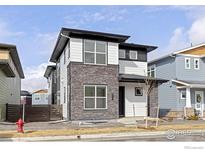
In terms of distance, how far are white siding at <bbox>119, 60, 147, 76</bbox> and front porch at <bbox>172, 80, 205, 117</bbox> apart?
4.81 m

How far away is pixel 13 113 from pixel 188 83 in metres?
16.1

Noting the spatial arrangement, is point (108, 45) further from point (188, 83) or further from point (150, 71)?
point (150, 71)

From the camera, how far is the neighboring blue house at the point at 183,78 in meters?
28.2

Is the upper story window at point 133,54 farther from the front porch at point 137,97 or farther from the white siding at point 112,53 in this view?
the white siding at point 112,53

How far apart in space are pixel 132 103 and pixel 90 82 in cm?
453

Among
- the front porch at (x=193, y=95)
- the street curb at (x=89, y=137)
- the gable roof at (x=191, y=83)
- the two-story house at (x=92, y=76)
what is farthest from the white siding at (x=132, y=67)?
the street curb at (x=89, y=137)

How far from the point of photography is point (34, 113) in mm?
23094

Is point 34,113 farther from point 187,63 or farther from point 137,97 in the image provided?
point 187,63

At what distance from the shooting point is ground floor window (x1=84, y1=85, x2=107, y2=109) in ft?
65.9

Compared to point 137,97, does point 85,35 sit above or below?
above

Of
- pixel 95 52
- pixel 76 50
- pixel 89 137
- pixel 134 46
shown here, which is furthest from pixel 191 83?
pixel 89 137

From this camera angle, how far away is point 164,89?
3044 cm
